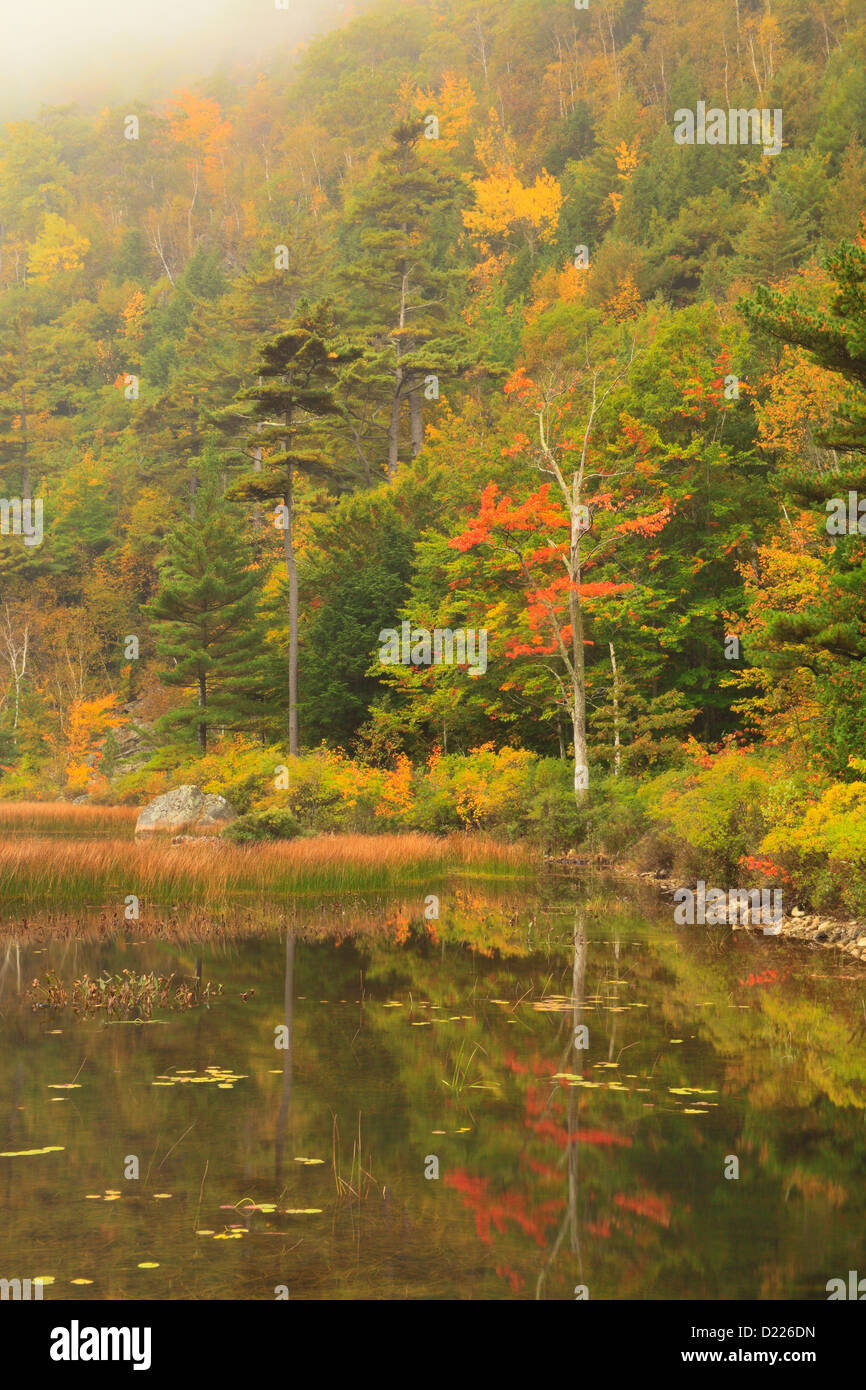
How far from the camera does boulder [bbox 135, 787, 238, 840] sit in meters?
28.7

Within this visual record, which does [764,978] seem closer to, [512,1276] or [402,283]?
[512,1276]

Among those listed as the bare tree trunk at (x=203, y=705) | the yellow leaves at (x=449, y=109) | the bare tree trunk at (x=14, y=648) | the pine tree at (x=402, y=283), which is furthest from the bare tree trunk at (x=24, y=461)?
the yellow leaves at (x=449, y=109)

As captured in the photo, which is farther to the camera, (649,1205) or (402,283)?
(402,283)

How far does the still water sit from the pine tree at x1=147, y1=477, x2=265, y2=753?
26757mm

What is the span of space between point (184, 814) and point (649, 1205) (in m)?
25.1

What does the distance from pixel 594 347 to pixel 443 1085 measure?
36.7 metres

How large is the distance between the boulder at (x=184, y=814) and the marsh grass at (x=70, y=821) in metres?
1.17

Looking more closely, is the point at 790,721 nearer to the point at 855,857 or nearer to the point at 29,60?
the point at 855,857

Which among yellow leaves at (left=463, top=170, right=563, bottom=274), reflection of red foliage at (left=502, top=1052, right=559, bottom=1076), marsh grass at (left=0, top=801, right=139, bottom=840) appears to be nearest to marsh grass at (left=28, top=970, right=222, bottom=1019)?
reflection of red foliage at (left=502, top=1052, right=559, bottom=1076)

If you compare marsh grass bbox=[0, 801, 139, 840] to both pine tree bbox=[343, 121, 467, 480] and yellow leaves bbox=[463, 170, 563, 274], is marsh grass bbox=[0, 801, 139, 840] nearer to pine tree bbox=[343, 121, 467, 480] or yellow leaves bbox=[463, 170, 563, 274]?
pine tree bbox=[343, 121, 467, 480]

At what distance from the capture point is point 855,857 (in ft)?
45.5

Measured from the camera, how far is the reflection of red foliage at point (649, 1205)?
5.53 meters

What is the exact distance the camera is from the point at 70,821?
34.2 m

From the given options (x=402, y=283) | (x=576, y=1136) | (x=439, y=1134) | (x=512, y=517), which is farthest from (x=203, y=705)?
(x=576, y=1136)
